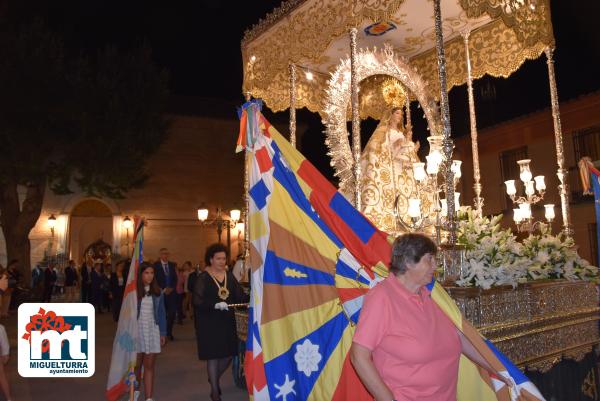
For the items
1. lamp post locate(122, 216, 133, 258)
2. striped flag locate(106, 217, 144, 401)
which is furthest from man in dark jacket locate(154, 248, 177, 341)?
lamp post locate(122, 216, 133, 258)

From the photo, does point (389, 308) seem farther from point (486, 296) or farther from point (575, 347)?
point (575, 347)

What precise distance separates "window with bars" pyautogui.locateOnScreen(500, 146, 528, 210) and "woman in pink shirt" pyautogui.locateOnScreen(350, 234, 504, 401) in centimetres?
1659

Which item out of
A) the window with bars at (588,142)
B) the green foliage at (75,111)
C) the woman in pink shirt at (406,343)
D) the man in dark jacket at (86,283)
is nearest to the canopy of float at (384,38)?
the woman in pink shirt at (406,343)

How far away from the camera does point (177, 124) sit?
21.7 meters

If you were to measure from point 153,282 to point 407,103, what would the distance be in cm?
539

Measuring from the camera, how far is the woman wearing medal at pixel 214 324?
488 cm

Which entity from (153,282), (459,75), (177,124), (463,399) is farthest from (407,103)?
(177,124)

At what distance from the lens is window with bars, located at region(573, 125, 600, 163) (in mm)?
14891

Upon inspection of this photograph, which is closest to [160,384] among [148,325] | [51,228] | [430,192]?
[148,325]

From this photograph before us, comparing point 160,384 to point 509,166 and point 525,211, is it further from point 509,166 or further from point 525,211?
point 509,166

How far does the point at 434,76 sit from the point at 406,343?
7901 millimetres

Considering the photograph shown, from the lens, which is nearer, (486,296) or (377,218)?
(486,296)

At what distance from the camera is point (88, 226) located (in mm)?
20375

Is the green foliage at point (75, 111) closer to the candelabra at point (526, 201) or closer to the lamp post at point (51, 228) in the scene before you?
the lamp post at point (51, 228)
